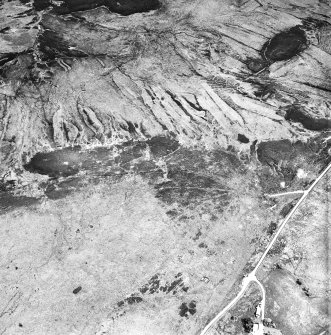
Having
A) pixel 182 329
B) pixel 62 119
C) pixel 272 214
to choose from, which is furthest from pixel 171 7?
pixel 182 329

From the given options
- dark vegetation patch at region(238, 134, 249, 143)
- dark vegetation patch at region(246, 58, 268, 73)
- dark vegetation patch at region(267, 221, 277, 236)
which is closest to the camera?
dark vegetation patch at region(267, 221, 277, 236)

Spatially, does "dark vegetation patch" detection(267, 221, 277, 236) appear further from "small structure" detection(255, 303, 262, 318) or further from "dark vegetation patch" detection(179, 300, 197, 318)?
"dark vegetation patch" detection(179, 300, 197, 318)

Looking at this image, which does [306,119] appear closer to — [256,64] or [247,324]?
[256,64]

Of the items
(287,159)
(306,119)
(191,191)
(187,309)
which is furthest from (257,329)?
(306,119)

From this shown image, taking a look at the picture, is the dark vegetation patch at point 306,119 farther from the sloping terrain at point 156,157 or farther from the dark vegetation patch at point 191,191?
the dark vegetation patch at point 191,191

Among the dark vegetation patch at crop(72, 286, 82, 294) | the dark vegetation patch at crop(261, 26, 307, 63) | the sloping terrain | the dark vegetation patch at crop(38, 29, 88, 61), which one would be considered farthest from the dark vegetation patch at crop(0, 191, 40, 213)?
the dark vegetation patch at crop(261, 26, 307, 63)

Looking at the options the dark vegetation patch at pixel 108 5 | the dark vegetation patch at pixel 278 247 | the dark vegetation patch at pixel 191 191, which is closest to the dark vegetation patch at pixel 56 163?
the dark vegetation patch at pixel 191 191
